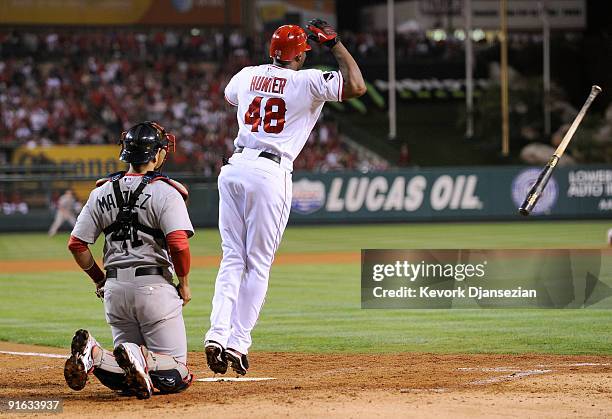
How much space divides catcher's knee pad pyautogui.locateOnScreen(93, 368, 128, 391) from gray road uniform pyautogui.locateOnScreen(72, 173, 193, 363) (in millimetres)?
192

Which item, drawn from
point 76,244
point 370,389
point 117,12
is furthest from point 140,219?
point 117,12

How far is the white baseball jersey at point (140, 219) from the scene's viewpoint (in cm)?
635

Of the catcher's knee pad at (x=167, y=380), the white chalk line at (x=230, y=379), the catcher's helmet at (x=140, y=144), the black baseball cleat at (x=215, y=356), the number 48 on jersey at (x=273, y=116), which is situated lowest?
the white chalk line at (x=230, y=379)

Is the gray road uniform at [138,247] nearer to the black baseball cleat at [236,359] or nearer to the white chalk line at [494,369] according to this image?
the black baseball cleat at [236,359]

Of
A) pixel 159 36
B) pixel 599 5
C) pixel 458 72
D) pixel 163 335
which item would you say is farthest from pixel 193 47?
pixel 163 335

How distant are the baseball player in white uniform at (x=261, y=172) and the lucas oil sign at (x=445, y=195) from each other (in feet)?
73.7

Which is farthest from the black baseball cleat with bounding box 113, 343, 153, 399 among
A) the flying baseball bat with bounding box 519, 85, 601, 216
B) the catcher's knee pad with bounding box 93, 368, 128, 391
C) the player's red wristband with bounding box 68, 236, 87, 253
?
the flying baseball bat with bounding box 519, 85, 601, 216

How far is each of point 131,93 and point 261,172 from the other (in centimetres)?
2938

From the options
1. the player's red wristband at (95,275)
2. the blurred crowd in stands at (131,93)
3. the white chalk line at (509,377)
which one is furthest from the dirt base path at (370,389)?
the blurred crowd in stands at (131,93)

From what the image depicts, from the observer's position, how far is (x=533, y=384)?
688cm

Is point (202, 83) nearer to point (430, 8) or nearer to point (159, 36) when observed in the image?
point (159, 36)

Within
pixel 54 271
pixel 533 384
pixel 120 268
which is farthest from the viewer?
pixel 54 271

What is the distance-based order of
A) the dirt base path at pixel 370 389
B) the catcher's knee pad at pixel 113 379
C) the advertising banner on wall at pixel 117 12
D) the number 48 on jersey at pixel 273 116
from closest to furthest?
the dirt base path at pixel 370 389 < the catcher's knee pad at pixel 113 379 < the number 48 on jersey at pixel 273 116 < the advertising banner on wall at pixel 117 12

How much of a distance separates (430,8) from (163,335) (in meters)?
41.7
